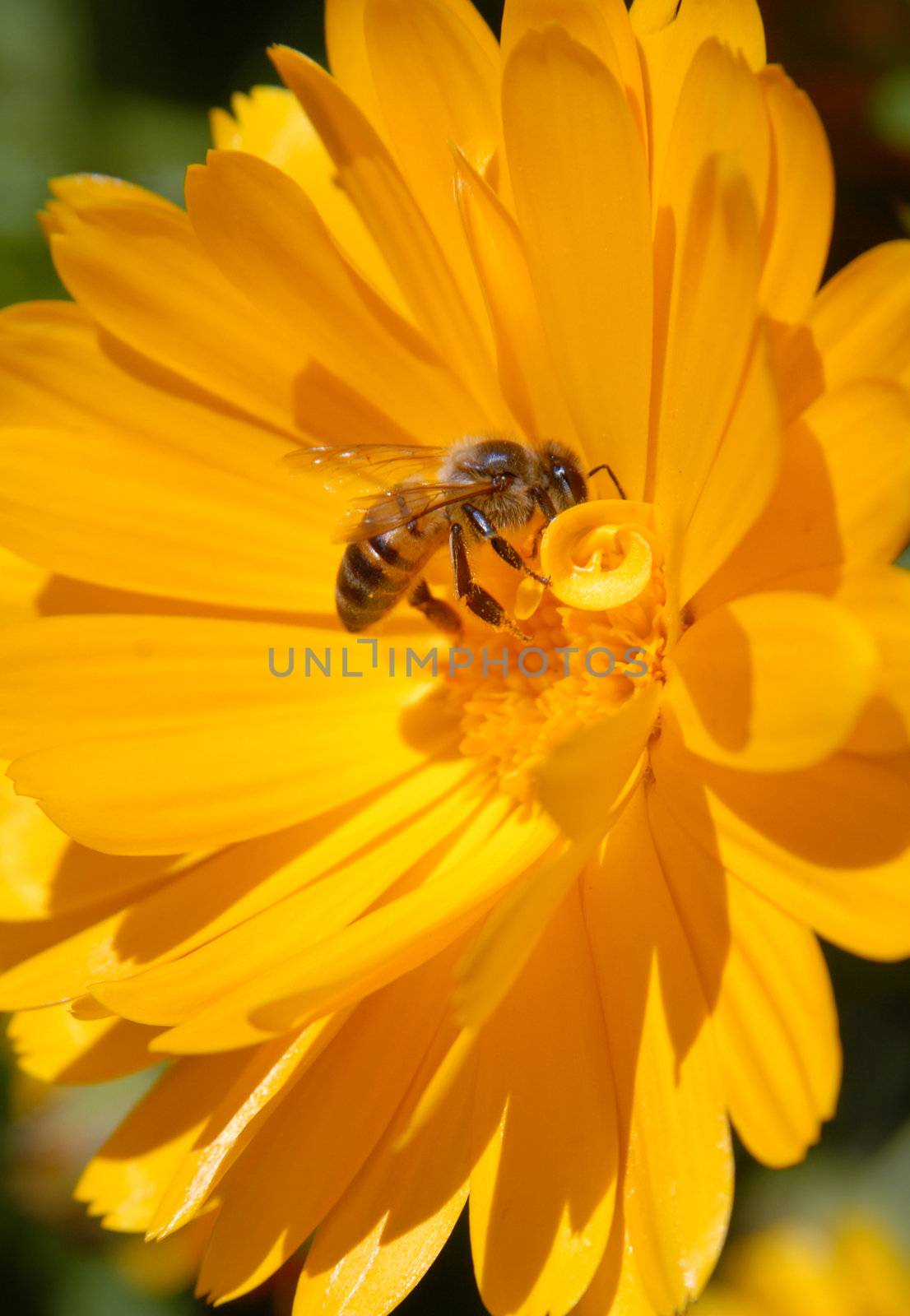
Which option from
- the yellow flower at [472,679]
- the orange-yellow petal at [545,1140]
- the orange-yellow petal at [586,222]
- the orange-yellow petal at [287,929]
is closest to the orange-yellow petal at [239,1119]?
the yellow flower at [472,679]

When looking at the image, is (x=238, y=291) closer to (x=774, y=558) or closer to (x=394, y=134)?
(x=394, y=134)

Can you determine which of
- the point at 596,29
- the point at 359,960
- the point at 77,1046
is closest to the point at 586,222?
the point at 596,29

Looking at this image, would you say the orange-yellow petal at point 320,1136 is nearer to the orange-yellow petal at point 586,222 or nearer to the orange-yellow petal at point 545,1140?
the orange-yellow petal at point 545,1140

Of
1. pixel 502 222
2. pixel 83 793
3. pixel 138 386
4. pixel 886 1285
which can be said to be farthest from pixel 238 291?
pixel 886 1285

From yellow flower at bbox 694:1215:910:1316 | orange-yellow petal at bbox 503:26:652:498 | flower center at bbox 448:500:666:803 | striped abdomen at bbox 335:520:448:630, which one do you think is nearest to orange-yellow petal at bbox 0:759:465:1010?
flower center at bbox 448:500:666:803

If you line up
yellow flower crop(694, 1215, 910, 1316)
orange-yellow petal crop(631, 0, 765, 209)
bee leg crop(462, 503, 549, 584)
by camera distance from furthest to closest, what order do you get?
yellow flower crop(694, 1215, 910, 1316) → bee leg crop(462, 503, 549, 584) → orange-yellow petal crop(631, 0, 765, 209)

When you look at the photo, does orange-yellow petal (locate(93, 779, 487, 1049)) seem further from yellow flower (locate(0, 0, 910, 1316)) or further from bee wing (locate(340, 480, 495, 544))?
bee wing (locate(340, 480, 495, 544))

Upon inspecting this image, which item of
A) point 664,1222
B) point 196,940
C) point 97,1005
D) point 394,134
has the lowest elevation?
point 664,1222
